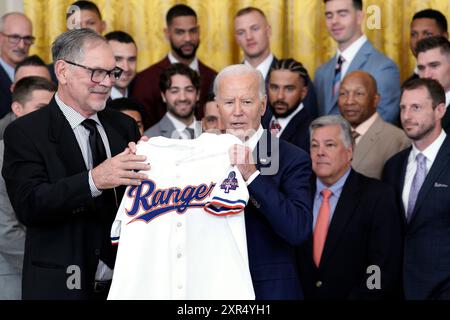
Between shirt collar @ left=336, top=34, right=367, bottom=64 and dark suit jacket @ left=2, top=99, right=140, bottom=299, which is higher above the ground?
shirt collar @ left=336, top=34, right=367, bottom=64

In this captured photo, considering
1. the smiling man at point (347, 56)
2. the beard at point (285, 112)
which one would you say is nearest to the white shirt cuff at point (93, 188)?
the beard at point (285, 112)

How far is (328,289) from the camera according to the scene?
4422mm

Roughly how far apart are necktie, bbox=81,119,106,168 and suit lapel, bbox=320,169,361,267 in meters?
1.53

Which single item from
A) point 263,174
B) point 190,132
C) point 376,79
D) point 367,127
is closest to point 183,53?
point 190,132

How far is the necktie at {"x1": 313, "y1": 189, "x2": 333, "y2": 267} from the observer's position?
14.8 ft

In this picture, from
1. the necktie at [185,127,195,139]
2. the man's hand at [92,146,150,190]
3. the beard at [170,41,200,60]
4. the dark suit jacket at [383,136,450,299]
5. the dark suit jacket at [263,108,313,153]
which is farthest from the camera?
the beard at [170,41,200,60]

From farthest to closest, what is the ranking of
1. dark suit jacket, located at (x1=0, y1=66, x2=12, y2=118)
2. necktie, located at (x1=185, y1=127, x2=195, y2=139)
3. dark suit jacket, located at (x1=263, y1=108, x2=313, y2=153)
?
dark suit jacket, located at (x1=0, y1=66, x2=12, y2=118) < necktie, located at (x1=185, y1=127, x2=195, y2=139) < dark suit jacket, located at (x1=263, y1=108, x2=313, y2=153)

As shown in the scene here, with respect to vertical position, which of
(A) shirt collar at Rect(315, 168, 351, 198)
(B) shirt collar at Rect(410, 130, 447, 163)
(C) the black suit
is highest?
(B) shirt collar at Rect(410, 130, 447, 163)

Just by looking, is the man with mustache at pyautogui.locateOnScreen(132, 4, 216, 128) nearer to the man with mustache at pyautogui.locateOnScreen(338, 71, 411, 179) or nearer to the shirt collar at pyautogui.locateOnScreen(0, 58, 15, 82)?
the shirt collar at pyautogui.locateOnScreen(0, 58, 15, 82)

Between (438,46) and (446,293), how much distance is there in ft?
5.16

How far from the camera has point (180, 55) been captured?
599 cm

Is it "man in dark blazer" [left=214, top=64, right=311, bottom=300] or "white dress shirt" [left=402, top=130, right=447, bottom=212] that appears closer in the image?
"man in dark blazer" [left=214, top=64, right=311, bottom=300]

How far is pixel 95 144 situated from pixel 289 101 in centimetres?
225

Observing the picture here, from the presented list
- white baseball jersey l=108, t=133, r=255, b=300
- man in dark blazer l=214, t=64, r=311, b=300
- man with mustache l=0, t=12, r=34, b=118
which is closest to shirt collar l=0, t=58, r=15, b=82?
man with mustache l=0, t=12, r=34, b=118
